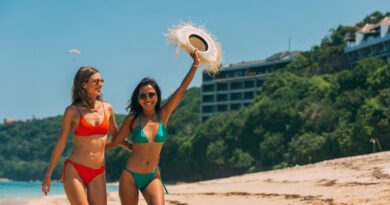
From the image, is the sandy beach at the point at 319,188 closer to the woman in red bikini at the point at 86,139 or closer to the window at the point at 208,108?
the woman in red bikini at the point at 86,139

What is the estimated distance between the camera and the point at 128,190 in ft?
23.4

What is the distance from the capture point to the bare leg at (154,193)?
22.9 ft

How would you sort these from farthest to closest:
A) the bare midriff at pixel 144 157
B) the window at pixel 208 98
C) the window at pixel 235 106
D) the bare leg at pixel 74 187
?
the window at pixel 208 98, the window at pixel 235 106, the bare midriff at pixel 144 157, the bare leg at pixel 74 187

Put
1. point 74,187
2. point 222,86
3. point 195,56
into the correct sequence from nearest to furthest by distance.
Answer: point 74,187 → point 195,56 → point 222,86

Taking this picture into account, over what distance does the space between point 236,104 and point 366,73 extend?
47005 millimetres

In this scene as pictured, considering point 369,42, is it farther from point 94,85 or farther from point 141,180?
point 94,85

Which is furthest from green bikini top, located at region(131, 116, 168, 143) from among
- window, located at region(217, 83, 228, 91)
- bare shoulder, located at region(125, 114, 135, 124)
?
window, located at region(217, 83, 228, 91)

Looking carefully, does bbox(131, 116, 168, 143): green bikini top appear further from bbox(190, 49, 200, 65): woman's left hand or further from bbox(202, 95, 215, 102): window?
bbox(202, 95, 215, 102): window

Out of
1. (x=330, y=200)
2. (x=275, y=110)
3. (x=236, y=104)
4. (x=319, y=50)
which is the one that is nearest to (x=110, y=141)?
(x=330, y=200)

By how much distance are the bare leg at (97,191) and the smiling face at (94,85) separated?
816mm

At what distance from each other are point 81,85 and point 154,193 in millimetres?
1288

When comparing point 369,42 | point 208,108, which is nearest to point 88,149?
point 369,42

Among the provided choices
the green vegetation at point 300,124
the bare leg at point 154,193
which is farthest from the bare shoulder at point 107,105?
the green vegetation at point 300,124

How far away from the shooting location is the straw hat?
7.82 m
